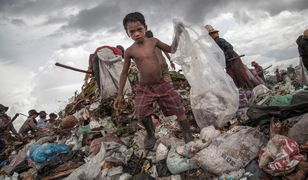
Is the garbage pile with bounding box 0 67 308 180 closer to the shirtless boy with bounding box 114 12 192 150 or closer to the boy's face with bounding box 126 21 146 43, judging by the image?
the shirtless boy with bounding box 114 12 192 150

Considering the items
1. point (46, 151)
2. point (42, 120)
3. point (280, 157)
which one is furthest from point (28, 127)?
point (280, 157)

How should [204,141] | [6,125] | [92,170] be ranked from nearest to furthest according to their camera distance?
[204,141], [92,170], [6,125]

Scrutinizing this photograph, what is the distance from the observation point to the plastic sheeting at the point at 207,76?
3336 mm

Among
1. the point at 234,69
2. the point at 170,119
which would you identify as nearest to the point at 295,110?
the point at 170,119

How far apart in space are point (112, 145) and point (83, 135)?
4.55 feet

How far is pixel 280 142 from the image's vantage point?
92.4 inches

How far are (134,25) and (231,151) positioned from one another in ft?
5.23

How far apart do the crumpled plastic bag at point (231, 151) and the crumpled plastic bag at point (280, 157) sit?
10.5 inches

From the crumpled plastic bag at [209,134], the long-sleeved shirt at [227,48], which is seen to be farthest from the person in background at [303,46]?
the crumpled plastic bag at [209,134]

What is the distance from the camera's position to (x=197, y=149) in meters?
2.91

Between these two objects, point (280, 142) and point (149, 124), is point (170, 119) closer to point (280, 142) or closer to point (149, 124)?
point (149, 124)

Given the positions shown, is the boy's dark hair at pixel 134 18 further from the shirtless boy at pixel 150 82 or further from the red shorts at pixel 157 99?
the red shorts at pixel 157 99

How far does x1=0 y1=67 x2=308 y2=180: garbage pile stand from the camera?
243 centimetres

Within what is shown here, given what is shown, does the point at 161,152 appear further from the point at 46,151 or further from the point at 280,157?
the point at 46,151
